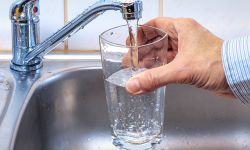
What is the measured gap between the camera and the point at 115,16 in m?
0.88

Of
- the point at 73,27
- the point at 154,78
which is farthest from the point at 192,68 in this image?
the point at 73,27

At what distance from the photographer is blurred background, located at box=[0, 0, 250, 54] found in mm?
866

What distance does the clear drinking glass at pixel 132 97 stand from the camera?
0.61 metres

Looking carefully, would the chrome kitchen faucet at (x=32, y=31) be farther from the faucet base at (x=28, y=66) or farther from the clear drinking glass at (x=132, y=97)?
the clear drinking glass at (x=132, y=97)

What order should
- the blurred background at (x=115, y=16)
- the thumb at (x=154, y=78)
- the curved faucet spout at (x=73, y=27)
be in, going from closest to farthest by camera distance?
the thumb at (x=154, y=78) < the curved faucet spout at (x=73, y=27) < the blurred background at (x=115, y=16)

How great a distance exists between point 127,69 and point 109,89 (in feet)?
0.12

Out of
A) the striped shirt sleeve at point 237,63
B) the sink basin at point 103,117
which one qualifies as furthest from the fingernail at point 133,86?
the sink basin at point 103,117

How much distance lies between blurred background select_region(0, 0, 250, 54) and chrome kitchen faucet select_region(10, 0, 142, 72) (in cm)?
7

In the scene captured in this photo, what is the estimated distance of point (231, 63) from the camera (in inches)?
23.5

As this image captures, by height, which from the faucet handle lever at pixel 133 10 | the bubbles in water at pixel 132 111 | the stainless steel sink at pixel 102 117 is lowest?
the stainless steel sink at pixel 102 117

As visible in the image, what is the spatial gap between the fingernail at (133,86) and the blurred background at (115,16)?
1.07 feet

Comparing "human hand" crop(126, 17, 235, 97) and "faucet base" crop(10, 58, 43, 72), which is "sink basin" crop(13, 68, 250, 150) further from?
"human hand" crop(126, 17, 235, 97)

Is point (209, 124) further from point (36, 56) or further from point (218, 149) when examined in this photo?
point (36, 56)

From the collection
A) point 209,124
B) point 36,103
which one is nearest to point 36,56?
point 36,103
